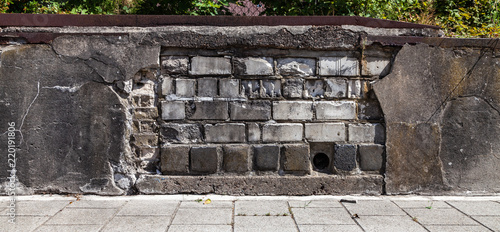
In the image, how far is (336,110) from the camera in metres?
3.43

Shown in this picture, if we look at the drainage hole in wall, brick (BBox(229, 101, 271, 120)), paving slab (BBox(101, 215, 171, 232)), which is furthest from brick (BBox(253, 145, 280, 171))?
paving slab (BBox(101, 215, 171, 232))

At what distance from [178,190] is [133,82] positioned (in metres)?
1.15

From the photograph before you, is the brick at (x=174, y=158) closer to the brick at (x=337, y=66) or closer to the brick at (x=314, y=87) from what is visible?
the brick at (x=314, y=87)

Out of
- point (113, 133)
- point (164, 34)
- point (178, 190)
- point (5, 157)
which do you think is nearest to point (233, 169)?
point (178, 190)

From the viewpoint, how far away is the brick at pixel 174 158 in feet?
11.0

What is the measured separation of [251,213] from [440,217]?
1.60 meters

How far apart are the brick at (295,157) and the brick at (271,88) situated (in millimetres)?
530

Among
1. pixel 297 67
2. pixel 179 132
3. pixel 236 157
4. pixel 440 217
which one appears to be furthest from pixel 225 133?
pixel 440 217

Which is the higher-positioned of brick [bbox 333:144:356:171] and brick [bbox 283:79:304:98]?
brick [bbox 283:79:304:98]

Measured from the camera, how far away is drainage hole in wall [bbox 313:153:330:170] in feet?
11.7

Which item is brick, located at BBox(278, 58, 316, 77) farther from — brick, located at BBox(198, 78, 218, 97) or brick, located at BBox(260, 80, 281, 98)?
brick, located at BBox(198, 78, 218, 97)

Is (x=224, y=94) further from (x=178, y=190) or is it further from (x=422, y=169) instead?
(x=422, y=169)

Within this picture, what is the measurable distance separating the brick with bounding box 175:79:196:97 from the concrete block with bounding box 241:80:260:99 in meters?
0.49

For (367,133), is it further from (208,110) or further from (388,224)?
(208,110)
